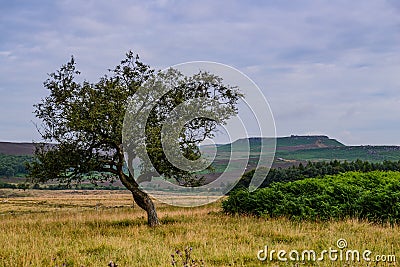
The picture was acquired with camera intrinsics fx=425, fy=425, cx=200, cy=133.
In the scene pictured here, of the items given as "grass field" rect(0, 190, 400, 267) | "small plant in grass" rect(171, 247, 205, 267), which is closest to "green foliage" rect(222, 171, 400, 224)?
"grass field" rect(0, 190, 400, 267)

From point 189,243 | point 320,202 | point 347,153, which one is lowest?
point 189,243

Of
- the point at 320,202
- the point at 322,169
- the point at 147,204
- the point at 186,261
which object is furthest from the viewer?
the point at 322,169

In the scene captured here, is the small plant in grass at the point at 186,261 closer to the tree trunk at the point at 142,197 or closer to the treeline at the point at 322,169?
the tree trunk at the point at 142,197

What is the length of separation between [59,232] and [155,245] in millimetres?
5739

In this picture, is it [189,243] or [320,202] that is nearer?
[189,243]

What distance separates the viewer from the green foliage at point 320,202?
17.4m

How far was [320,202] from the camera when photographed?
18.8 metres

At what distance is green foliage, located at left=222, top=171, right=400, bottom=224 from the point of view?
57.0ft

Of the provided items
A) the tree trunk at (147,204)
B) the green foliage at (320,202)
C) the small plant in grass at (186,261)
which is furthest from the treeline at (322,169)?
the small plant in grass at (186,261)

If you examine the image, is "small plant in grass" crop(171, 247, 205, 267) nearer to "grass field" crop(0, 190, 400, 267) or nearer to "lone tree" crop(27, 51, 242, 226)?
"grass field" crop(0, 190, 400, 267)

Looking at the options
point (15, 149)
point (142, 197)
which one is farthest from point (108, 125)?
point (15, 149)

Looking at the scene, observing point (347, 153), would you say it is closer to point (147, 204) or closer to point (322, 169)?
point (322, 169)

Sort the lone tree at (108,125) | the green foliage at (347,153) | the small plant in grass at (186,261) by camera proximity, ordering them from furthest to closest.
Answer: the green foliage at (347,153)
the lone tree at (108,125)
the small plant in grass at (186,261)

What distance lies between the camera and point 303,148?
110812 millimetres
